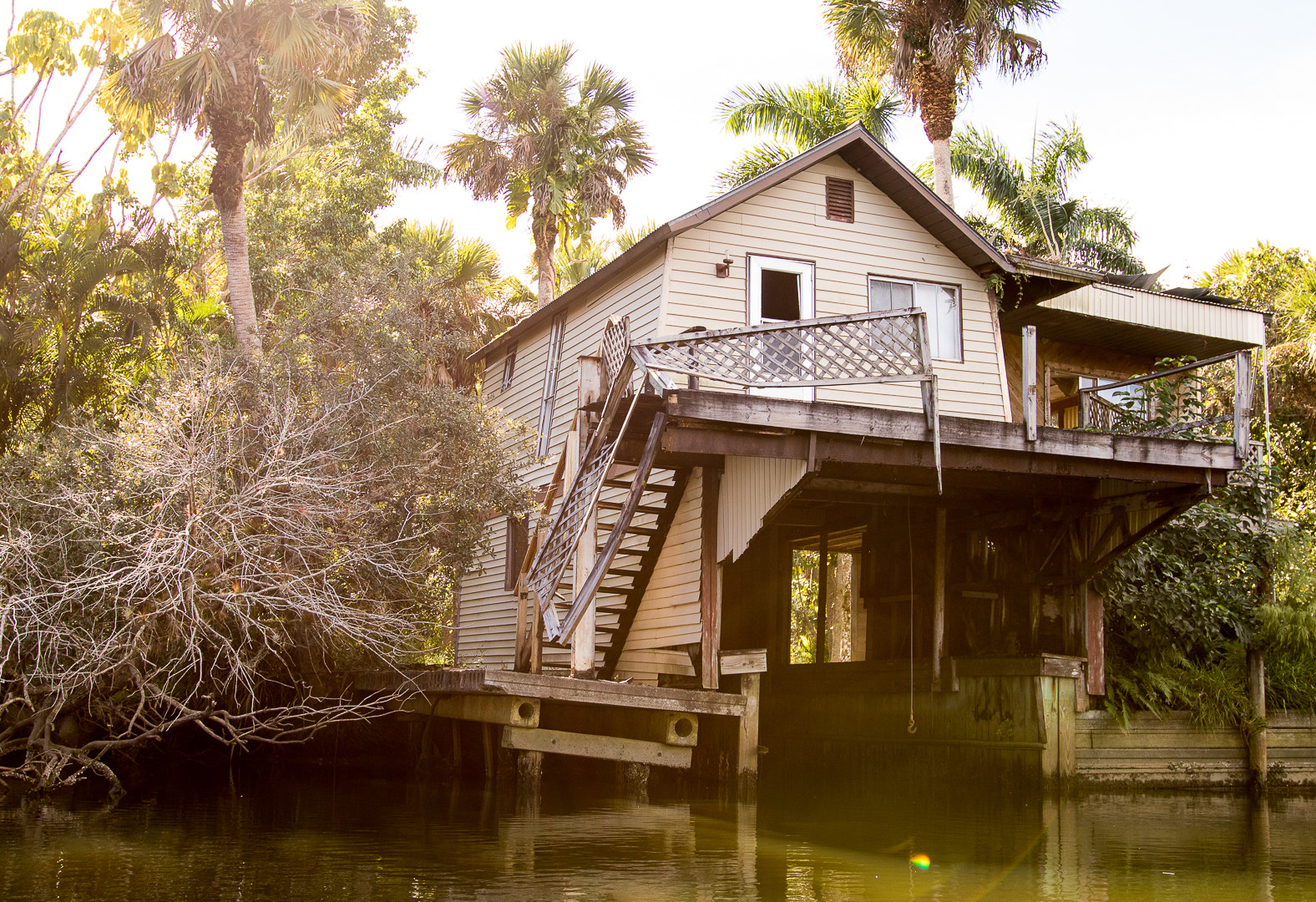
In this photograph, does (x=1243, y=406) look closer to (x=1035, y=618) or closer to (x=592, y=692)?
(x=1035, y=618)

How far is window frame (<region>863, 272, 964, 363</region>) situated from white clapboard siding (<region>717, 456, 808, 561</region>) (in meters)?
3.48

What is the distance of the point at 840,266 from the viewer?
619 inches

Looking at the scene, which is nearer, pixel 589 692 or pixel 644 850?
pixel 644 850

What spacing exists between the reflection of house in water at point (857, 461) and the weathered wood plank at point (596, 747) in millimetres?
91

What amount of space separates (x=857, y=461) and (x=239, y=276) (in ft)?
37.1

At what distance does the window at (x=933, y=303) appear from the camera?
15836 millimetres

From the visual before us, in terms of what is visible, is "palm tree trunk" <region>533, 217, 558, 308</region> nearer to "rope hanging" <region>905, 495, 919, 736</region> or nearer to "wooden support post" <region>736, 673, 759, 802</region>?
"rope hanging" <region>905, 495, 919, 736</region>

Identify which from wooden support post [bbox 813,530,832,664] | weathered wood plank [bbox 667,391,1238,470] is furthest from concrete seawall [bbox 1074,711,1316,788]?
wooden support post [bbox 813,530,832,664]

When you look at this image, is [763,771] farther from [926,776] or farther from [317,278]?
[317,278]

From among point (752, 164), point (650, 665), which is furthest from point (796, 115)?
point (650, 665)

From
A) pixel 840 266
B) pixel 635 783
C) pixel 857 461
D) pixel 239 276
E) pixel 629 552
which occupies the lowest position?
pixel 635 783

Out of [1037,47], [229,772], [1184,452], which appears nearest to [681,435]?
[1184,452]

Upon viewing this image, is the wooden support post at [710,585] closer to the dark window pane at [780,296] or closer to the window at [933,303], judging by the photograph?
the dark window pane at [780,296]

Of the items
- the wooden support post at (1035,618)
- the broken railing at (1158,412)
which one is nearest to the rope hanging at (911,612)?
the wooden support post at (1035,618)
